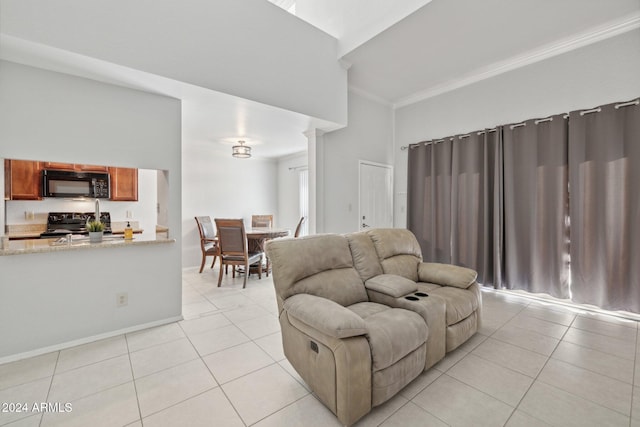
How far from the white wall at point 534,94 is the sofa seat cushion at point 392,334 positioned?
319cm

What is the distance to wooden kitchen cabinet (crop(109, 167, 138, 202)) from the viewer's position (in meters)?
4.52

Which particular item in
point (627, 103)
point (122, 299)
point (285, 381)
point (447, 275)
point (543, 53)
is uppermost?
point (543, 53)

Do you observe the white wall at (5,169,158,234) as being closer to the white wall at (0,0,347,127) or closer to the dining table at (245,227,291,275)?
the dining table at (245,227,291,275)

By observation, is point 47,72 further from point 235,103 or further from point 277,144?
point 277,144

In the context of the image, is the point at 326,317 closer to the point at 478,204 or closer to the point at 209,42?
the point at 209,42

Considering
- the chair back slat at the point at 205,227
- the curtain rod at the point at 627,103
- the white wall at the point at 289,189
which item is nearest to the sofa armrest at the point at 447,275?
the curtain rod at the point at 627,103

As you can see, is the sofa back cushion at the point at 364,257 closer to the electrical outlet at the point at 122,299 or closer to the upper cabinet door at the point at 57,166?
the electrical outlet at the point at 122,299

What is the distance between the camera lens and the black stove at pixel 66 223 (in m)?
4.01

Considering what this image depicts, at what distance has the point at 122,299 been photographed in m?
2.65

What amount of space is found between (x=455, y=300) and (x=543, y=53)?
334 centimetres

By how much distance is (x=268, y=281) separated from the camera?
4570 millimetres

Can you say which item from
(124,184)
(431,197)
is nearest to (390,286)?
(431,197)

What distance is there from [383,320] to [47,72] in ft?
11.3

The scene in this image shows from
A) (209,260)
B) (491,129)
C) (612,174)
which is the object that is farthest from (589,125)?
(209,260)
